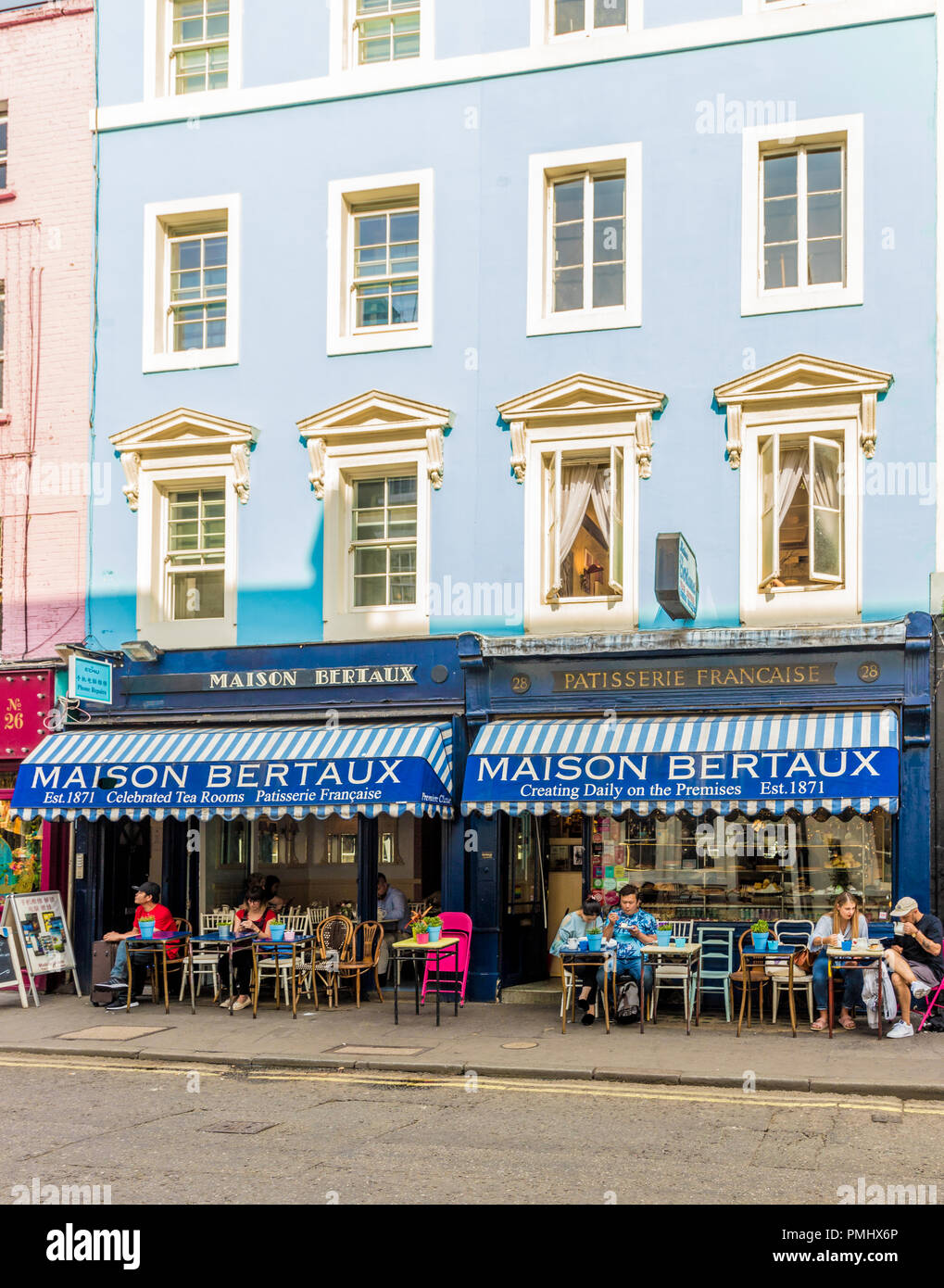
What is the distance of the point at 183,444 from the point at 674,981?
922 cm

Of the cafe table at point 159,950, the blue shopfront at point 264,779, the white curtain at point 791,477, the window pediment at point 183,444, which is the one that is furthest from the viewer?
the window pediment at point 183,444

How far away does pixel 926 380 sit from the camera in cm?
1550

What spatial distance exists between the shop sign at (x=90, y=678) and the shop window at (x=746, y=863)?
6.55 metres

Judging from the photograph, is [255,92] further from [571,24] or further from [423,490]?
[423,490]

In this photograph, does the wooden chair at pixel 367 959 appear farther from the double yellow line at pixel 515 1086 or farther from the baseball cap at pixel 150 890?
the double yellow line at pixel 515 1086

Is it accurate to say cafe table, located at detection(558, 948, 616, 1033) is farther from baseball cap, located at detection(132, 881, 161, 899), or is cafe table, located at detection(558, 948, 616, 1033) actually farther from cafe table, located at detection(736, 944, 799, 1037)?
baseball cap, located at detection(132, 881, 161, 899)

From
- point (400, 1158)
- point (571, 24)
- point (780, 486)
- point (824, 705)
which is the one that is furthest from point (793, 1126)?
point (571, 24)

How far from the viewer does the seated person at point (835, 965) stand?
1430 centimetres

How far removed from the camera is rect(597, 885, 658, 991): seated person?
48.0 feet

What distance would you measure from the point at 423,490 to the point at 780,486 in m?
4.39

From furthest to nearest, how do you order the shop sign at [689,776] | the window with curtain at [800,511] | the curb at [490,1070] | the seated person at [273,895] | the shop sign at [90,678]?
the seated person at [273,895]
the shop sign at [90,678]
the window with curtain at [800,511]
the shop sign at [689,776]
the curb at [490,1070]

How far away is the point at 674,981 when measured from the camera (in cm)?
1553

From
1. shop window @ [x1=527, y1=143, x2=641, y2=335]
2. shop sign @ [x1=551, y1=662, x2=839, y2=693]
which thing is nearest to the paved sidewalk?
shop sign @ [x1=551, y1=662, x2=839, y2=693]

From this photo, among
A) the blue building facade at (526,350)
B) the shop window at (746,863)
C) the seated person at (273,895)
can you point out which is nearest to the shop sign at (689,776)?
the blue building facade at (526,350)
